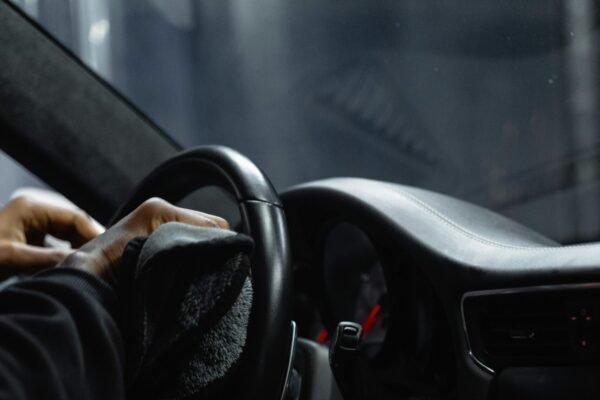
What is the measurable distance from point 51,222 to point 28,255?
0.22ft

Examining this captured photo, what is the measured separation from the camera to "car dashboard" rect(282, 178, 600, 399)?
1.03 m

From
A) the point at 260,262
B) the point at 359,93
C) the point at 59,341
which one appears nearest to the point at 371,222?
the point at 260,262

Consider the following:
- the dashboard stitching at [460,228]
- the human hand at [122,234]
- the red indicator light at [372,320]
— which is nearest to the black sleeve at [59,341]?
the human hand at [122,234]

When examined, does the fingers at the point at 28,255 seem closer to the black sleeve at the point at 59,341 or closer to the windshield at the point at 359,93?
the black sleeve at the point at 59,341

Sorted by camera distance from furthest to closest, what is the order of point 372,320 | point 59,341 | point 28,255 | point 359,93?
point 359,93, point 372,320, point 28,255, point 59,341

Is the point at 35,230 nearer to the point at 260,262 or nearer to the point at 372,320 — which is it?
the point at 260,262

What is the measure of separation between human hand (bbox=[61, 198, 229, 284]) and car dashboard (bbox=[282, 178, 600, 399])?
1.25 ft

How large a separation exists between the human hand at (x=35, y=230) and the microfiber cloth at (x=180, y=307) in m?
0.30

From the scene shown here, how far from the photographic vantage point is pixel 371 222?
4.27 feet

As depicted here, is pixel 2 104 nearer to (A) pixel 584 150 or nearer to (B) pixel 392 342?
(B) pixel 392 342

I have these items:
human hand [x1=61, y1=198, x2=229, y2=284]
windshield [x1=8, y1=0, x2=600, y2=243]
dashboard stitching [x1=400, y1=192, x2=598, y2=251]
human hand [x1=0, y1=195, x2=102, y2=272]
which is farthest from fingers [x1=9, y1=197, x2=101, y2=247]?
windshield [x1=8, y1=0, x2=600, y2=243]

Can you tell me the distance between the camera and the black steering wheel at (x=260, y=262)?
0.88 metres

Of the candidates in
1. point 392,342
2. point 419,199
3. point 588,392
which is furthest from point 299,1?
point 588,392

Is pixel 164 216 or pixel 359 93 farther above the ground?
pixel 164 216
